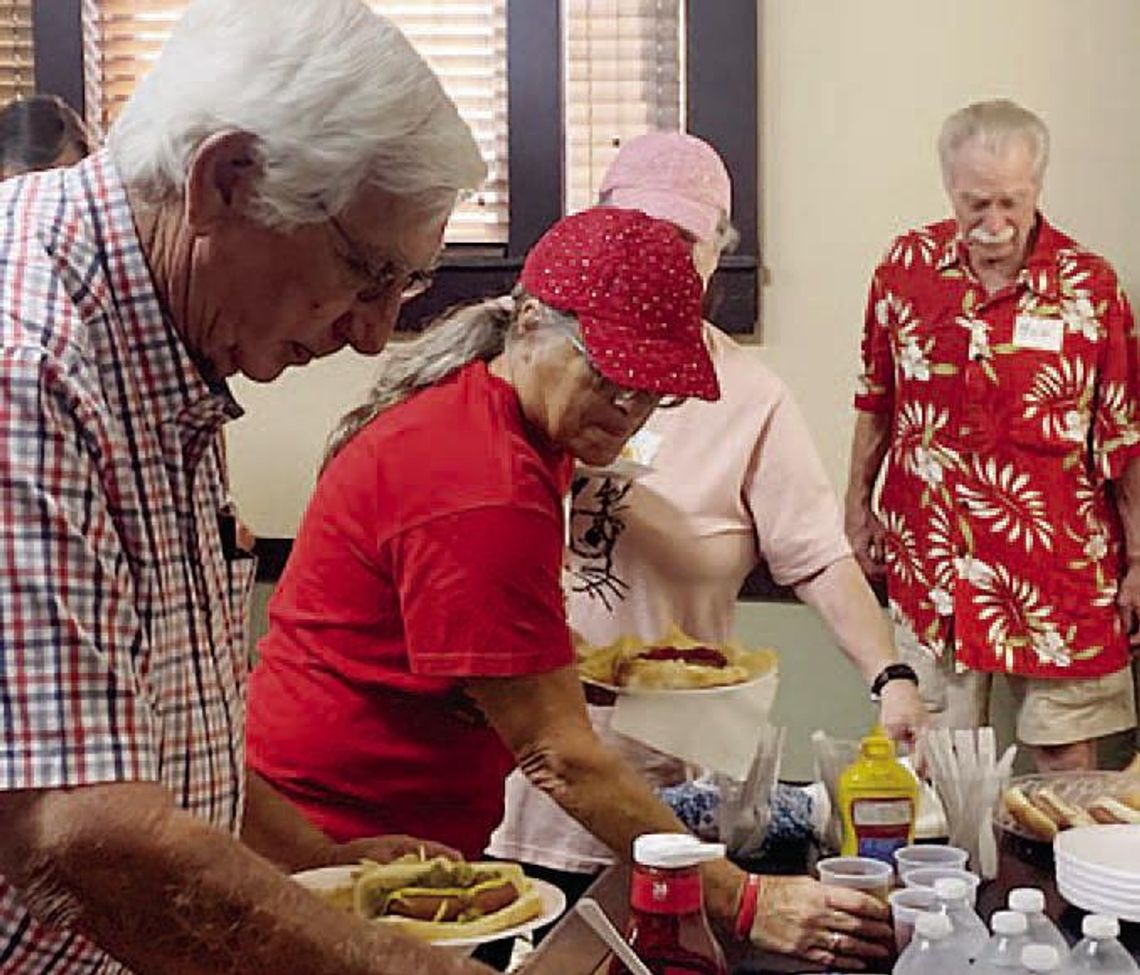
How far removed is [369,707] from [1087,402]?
184cm

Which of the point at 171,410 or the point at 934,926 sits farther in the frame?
the point at 934,926

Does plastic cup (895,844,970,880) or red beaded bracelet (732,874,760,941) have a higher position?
red beaded bracelet (732,874,760,941)

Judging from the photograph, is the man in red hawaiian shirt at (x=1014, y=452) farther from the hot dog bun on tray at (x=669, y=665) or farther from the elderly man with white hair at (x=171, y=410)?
the elderly man with white hair at (x=171, y=410)

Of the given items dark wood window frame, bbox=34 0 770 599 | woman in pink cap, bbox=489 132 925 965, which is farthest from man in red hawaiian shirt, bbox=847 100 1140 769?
woman in pink cap, bbox=489 132 925 965

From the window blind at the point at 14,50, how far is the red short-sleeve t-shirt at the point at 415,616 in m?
2.22

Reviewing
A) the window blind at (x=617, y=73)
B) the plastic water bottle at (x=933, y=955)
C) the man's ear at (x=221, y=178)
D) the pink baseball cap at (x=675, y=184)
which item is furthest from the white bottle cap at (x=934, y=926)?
the window blind at (x=617, y=73)

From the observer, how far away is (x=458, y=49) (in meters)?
3.56

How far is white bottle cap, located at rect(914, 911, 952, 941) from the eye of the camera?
146 centimetres

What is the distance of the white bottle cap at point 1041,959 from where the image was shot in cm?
137

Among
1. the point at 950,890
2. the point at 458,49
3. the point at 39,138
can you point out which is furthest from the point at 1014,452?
the point at 950,890

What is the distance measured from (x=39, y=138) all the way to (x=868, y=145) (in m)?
1.45

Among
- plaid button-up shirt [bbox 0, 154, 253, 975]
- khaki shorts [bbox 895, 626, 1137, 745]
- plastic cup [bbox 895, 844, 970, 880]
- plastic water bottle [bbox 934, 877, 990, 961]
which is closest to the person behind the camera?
plaid button-up shirt [bbox 0, 154, 253, 975]

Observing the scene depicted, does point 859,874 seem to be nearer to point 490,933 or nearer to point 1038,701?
point 490,933

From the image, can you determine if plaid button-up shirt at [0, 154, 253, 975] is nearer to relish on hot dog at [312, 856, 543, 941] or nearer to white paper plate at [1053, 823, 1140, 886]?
relish on hot dog at [312, 856, 543, 941]
